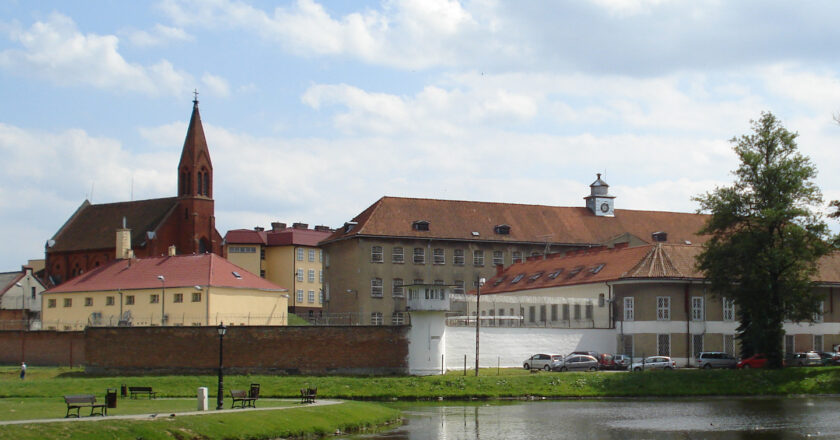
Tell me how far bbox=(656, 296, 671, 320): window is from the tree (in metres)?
6.66

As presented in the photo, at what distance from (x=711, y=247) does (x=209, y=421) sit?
3966cm

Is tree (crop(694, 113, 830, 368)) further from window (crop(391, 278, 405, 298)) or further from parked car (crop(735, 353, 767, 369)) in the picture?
window (crop(391, 278, 405, 298))

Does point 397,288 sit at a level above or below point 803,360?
above

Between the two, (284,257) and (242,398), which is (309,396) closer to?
(242,398)

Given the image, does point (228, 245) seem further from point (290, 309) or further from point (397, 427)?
point (397, 427)

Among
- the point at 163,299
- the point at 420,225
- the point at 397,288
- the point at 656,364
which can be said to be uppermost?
the point at 420,225

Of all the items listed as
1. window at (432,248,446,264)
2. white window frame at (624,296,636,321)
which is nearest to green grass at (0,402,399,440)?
white window frame at (624,296,636,321)

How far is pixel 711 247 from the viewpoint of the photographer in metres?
68.2

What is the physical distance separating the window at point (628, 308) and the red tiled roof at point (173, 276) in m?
28.4

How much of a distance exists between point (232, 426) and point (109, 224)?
8333cm

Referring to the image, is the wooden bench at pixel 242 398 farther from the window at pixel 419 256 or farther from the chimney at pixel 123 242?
the chimney at pixel 123 242

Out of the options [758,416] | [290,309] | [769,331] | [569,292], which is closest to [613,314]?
[569,292]

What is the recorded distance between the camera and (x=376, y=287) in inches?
3807

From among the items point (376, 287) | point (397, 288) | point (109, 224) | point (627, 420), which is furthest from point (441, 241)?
point (627, 420)
